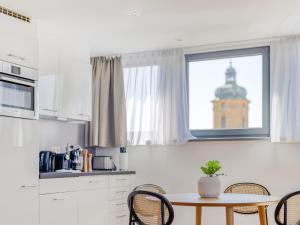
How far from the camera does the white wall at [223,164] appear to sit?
4934 mm

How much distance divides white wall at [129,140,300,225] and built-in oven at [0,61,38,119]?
187 centimetres

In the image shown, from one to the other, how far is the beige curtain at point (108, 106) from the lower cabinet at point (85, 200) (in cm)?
59

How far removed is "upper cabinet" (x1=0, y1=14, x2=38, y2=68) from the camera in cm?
385

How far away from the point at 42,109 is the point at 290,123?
2569 millimetres

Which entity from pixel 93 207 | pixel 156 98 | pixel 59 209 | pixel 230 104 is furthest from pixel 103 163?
pixel 230 104

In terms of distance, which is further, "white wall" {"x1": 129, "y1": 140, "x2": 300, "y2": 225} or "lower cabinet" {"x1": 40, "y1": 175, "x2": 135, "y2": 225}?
"white wall" {"x1": 129, "y1": 140, "x2": 300, "y2": 225}

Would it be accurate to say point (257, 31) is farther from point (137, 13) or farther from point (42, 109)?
point (42, 109)

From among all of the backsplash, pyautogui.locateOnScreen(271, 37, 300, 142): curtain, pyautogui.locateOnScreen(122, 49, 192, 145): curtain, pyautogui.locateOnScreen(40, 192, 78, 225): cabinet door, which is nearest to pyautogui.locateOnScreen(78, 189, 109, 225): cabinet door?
pyautogui.locateOnScreen(40, 192, 78, 225): cabinet door

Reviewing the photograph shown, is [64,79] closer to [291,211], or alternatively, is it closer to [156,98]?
[156,98]

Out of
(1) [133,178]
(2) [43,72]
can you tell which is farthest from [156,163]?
(2) [43,72]

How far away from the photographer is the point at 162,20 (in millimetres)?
4410

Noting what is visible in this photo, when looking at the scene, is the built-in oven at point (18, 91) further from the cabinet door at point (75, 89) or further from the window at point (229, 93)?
the window at point (229, 93)

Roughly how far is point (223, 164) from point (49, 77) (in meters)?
2.16

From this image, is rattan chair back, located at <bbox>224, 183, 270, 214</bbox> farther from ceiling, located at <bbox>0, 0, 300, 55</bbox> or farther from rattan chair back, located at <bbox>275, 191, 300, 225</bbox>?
ceiling, located at <bbox>0, 0, 300, 55</bbox>
